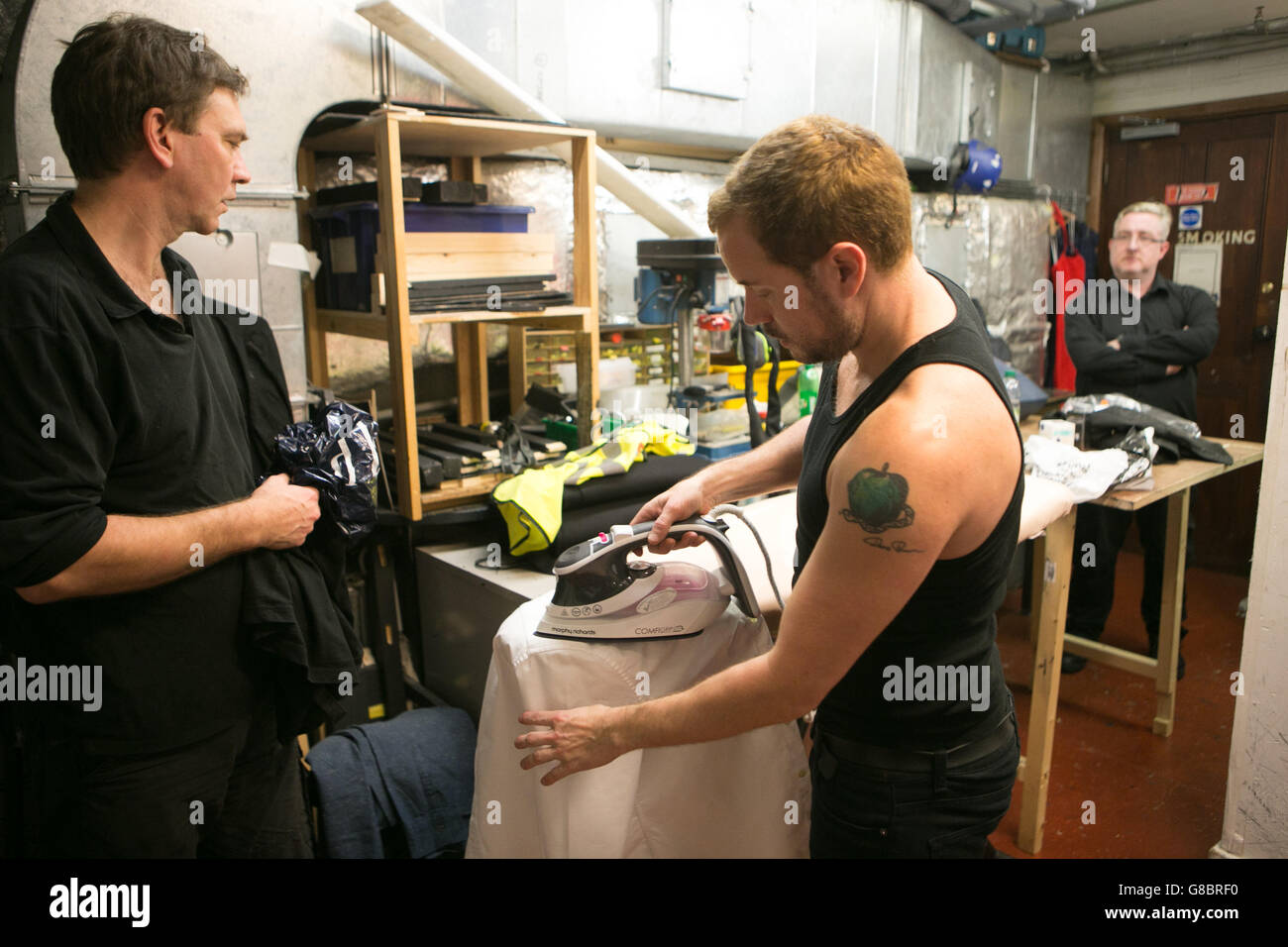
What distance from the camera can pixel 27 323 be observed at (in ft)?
3.85

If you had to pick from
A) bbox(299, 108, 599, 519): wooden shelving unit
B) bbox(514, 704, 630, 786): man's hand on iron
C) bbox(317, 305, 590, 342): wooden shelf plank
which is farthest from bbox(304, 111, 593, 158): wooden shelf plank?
bbox(514, 704, 630, 786): man's hand on iron

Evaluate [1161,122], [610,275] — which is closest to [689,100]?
[610,275]

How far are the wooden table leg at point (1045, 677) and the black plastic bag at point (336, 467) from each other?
1.70m

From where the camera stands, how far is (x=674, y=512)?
154 cm

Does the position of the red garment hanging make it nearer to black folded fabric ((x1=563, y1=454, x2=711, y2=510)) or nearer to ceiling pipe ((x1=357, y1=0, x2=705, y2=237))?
ceiling pipe ((x1=357, y1=0, x2=705, y2=237))

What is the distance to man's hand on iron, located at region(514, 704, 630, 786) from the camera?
47.0 inches

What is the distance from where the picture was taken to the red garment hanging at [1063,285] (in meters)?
4.92

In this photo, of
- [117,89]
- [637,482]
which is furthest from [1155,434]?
[117,89]

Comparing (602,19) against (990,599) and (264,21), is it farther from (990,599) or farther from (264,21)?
(990,599)

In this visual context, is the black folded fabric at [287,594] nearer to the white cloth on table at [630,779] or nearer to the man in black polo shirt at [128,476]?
the man in black polo shirt at [128,476]

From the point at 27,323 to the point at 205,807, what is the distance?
78 centimetres

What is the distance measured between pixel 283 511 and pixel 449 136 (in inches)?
51.4

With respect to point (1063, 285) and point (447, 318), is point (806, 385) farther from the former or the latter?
point (1063, 285)

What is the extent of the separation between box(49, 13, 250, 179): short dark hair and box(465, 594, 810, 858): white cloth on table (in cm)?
91
